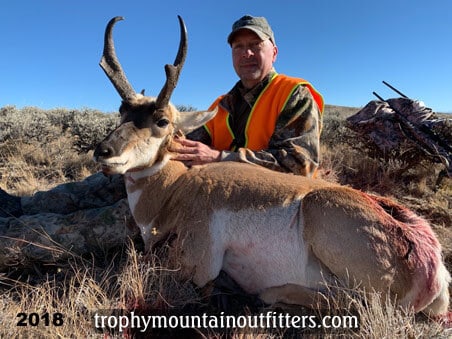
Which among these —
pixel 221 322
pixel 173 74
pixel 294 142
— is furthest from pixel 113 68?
pixel 221 322

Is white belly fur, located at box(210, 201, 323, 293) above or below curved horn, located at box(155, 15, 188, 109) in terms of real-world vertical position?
below

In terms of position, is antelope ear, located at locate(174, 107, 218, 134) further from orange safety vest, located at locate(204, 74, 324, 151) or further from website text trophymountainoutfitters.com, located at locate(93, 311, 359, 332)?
website text trophymountainoutfitters.com, located at locate(93, 311, 359, 332)

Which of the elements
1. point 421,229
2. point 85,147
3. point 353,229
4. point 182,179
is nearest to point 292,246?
point 353,229

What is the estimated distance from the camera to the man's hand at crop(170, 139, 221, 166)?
3.76 metres

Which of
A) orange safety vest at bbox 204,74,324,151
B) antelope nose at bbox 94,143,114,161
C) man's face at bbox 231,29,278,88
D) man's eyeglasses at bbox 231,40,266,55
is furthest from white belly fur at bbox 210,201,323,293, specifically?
man's eyeglasses at bbox 231,40,266,55

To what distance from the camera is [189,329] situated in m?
2.61

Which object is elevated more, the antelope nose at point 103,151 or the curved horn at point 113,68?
the curved horn at point 113,68

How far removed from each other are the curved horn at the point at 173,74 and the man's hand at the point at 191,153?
0.49 metres

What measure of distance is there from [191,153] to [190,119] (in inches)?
15.8

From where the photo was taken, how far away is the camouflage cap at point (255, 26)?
4.53 metres

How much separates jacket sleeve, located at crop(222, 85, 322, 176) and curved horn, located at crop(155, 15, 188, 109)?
2.92ft

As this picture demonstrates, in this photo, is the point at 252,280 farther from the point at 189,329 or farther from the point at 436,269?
the point at 436,269

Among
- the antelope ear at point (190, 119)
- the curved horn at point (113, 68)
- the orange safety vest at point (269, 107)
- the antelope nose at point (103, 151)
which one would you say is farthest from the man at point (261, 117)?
the antelope nose at point (103, 151)

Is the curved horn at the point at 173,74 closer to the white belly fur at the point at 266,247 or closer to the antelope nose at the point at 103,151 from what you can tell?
the antelope nose at the point at 103,151
